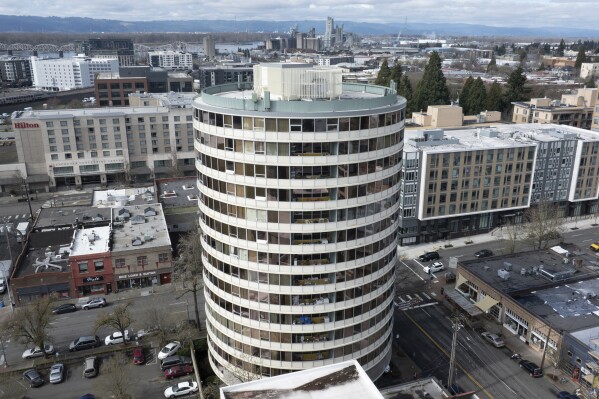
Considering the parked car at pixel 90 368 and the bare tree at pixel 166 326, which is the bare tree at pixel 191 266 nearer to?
the bare tree at pixel 166 326

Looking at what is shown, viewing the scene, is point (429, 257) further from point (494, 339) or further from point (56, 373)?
point (56, 373)

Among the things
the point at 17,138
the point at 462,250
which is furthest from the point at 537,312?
the point at 17,138

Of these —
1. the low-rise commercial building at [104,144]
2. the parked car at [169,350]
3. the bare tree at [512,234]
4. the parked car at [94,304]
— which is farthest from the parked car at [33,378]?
the low-rise commercial building at [104,144]

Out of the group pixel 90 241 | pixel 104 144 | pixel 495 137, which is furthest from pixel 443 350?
pixel 104 144

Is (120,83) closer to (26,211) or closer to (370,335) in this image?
(26,211)

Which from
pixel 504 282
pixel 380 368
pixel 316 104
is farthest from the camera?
pixel 504 282

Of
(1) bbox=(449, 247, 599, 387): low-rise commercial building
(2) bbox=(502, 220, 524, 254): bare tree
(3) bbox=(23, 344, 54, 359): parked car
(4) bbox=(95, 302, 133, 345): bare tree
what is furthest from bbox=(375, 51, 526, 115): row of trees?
(3) bbox=(23, 344, 54, 359): parked car
